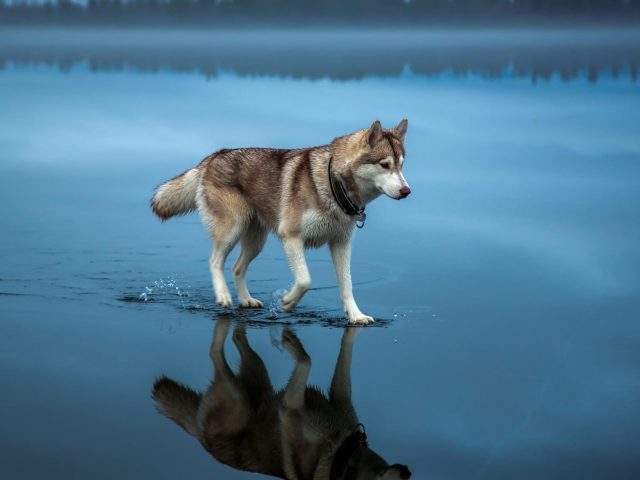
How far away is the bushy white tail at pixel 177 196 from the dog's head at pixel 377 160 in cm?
184

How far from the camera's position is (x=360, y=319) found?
8953 mm

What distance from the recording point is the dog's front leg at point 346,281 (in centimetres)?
898

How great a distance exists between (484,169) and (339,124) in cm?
382

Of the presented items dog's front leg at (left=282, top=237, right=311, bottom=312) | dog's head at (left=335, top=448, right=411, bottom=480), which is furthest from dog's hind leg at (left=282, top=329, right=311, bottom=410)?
dog's head at (left=335, top=448, right=411, bottom=480)

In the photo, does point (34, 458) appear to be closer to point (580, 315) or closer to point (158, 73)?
point (580, 315)

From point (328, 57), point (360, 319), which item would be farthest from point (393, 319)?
point (328, 57)

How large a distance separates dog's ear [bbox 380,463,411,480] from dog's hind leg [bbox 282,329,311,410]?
1.04 meters

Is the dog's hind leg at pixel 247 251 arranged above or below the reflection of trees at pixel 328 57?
above

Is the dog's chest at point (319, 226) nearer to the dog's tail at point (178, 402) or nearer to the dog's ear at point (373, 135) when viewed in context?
the dog's ear at point (373, 135)

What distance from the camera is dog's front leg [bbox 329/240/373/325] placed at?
8984 millimetres

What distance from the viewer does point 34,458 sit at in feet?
19.2

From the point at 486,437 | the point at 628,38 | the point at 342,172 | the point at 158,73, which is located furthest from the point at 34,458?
the point at 628,38

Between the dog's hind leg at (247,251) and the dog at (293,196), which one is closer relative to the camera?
the dog at (293,196)

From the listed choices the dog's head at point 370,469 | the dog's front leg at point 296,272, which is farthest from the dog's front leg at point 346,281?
the dog's head at point 370,469
